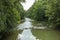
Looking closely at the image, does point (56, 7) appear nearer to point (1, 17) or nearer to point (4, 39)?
point (4, 39)

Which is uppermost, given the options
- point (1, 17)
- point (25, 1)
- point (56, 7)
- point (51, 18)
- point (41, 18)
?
point (25, 1)

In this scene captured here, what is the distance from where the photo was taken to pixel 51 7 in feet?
129

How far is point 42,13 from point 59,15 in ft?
92.3

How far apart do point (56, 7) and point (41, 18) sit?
1212 inches

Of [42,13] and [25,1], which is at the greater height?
[25,1]

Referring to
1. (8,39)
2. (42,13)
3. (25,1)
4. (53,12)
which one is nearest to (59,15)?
(53,12)

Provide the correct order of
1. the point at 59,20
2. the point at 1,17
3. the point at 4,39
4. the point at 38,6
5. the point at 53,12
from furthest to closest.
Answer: the point at 38,6, the point at 53,12, the point at 59,20, the point at 4,39, the point at 1,17

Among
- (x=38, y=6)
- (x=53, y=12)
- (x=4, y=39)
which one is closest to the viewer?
(x=4, y=39)

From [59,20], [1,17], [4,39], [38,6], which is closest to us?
[1,17]

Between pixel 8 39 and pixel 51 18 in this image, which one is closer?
pixel 8 39

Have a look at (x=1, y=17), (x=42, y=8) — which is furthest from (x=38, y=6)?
(x=1, y=17)

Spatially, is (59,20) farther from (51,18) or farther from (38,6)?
(38,6)

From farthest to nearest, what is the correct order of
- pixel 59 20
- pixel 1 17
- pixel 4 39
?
1. pixel 59 20
2. pixel 4 39
3. pixel 1 17

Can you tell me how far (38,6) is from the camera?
69.5 metres
